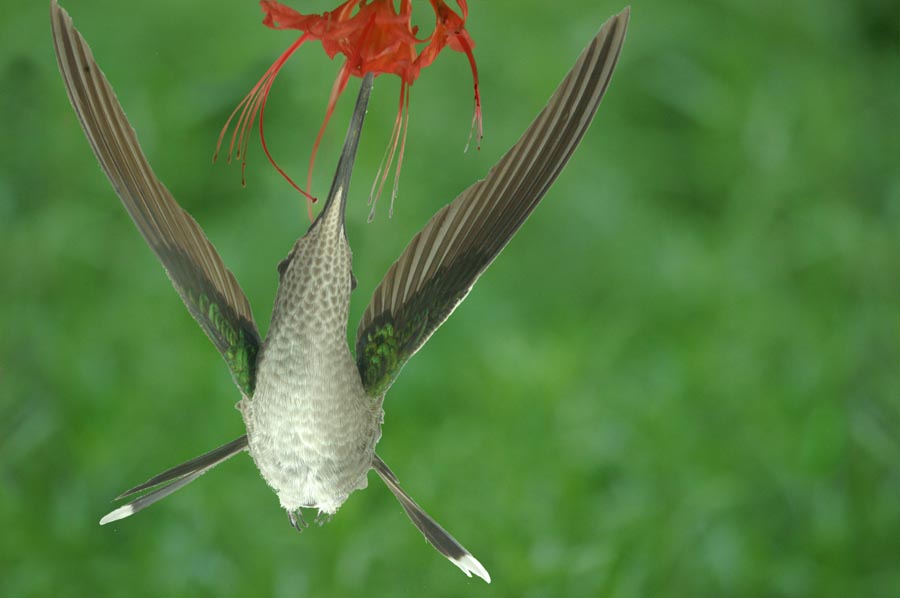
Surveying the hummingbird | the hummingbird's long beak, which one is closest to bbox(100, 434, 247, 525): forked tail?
the hummingbird

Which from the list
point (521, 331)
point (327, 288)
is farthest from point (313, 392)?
point (521, 331)

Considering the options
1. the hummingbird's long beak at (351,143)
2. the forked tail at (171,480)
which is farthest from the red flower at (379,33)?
the forked tail at (171,480)

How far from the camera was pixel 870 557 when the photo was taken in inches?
37.0

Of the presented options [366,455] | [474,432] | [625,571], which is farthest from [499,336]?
[366,455]

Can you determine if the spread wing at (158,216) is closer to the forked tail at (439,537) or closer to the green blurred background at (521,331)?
the forked tail at (439,537)

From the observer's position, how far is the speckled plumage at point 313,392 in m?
0.27

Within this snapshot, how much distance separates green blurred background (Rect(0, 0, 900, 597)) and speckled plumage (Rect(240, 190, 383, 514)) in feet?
1.23

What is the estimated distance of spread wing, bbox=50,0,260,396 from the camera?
0.26 m

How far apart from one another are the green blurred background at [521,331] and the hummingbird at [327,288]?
35 centimetres

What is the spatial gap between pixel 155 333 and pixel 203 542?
0.18 meters

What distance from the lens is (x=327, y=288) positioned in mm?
269

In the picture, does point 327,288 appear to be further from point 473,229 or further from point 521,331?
point 521,331

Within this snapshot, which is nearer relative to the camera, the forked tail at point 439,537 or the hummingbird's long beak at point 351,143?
the hummingbird's long beak at point 351,143

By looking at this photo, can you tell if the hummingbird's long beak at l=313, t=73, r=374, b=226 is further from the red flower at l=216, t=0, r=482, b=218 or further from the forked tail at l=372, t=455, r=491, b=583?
the forked tail at l=372, t=455, r=491, b=583
